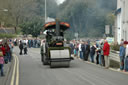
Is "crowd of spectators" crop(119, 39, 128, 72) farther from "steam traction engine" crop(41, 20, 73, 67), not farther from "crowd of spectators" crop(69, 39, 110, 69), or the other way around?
"steam traction engine" crop(41, 20, 73, 67)

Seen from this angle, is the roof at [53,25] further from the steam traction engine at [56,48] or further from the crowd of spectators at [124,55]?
the crowd of spectators at [124,55]

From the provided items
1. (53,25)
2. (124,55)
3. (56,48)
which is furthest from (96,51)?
(124,55)

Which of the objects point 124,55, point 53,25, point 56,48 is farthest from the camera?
point 53,25

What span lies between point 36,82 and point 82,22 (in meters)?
57.8

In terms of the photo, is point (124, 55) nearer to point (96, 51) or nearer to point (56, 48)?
point (56, 48)

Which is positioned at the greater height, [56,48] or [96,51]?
[56,48]

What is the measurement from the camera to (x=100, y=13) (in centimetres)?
6369

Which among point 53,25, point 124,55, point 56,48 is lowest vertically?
point 124,55

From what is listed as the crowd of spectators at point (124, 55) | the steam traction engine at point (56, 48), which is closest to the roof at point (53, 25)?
the steam traction engine at point (56, 48)

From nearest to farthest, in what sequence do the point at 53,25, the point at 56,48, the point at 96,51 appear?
the point at 56,48 → the point at 53,25 → the point at 96,51

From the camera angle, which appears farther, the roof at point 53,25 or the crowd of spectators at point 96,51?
the roof at point 53,25

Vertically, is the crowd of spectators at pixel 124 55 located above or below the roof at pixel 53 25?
below

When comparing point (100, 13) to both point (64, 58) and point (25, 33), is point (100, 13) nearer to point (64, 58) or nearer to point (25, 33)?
point (25, 33)

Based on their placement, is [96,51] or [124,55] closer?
[124,55]
